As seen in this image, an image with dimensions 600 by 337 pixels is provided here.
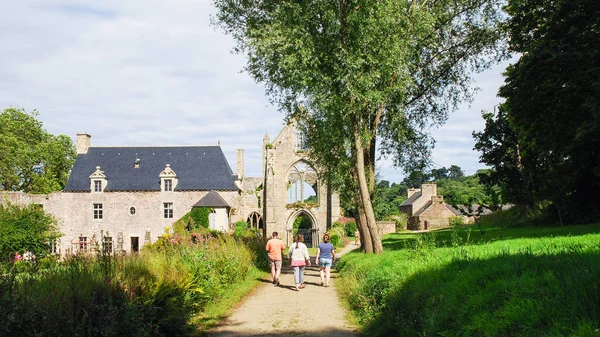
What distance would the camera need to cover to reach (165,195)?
151ft

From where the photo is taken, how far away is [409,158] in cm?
1945

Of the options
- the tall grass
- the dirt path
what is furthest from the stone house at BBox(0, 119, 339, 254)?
the tall grass

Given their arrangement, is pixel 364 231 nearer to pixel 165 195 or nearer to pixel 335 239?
pixel 335 239

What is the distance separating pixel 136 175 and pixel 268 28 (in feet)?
117

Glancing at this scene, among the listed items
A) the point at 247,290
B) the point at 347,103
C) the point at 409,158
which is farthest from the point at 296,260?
the point at 409,158

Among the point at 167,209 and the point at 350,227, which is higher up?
the point at 167,209

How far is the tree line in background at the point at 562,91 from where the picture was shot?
17.4 meters

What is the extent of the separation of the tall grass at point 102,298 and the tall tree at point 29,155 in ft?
150

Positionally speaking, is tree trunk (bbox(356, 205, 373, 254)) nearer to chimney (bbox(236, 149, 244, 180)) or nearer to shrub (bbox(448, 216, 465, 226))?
chimney (bbox(236, 149, 244, 180))

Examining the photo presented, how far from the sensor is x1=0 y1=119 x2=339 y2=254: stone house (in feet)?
146

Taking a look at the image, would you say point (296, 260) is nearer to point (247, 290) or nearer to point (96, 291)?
point (247, 290)

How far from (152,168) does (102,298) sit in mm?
42263

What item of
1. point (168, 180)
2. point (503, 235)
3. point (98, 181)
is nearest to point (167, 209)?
point (168, 180)

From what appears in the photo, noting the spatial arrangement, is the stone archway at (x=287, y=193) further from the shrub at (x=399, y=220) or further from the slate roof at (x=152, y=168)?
the shrub at (x=399, y=220)
